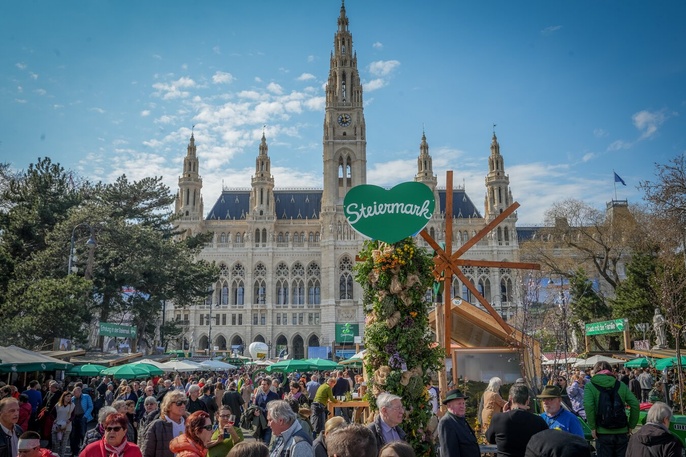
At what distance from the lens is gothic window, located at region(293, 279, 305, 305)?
6141 centimetres

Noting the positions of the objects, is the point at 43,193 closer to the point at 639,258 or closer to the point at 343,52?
the point at 639,258

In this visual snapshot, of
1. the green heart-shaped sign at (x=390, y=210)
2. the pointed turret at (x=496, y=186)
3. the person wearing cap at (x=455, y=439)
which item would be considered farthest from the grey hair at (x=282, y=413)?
the pointed turret at (x=496, y=186)

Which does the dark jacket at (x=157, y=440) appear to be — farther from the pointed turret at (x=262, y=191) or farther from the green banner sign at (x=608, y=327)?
the pointed turret at (x=262, y=191)

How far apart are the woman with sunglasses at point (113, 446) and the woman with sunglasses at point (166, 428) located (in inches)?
46.6

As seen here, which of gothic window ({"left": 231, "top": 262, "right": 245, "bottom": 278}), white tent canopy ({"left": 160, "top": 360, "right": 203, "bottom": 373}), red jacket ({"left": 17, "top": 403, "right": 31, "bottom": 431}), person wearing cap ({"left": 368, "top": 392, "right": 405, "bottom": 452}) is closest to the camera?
person wearing cap ({"left": 368, "top": 392, "right": 405, "bottom": 452})

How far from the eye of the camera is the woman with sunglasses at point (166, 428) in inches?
222

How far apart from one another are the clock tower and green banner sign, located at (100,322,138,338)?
37497 millimetres

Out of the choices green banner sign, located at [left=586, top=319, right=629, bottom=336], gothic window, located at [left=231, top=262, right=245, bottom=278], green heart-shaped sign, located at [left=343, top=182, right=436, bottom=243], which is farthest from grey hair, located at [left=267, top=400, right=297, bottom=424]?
gothic window, located at [left=231, top=262, right=245, bottom=278]

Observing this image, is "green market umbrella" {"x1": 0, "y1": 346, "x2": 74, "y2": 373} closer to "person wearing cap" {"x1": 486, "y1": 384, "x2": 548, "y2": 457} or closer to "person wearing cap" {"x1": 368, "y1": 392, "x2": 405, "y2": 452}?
"person wearing cap" {"x1": 368, "y1": 392, "x2": 405, "y2": 452}

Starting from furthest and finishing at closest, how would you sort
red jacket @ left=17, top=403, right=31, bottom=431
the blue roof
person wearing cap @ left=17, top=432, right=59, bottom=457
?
the blue roof < red jacket @ left=17, top=403, right=31, bottom=431 < person wearing cap @ left=17, top=432, right=59, bottom=457

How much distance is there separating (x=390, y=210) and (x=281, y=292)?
179 feet

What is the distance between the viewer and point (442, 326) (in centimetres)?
1079

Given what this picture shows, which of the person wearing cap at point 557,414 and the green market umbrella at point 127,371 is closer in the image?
the person wearing cap at point 557,414

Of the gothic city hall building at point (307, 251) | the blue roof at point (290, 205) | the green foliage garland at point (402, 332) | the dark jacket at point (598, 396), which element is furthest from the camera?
→ the blue roof at point (290, 205)
